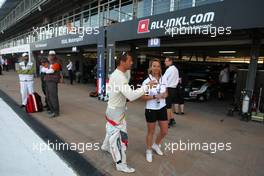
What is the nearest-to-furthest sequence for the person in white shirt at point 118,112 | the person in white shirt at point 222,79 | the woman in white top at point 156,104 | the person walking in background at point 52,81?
the person in white shirt at point 118,112
the woman in white top at point 156,104
the person walking in background at point 52,81
the person in white shirt at point 222,79

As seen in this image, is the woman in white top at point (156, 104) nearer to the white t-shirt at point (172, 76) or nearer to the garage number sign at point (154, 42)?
the white t-shirt at point (172, 76)

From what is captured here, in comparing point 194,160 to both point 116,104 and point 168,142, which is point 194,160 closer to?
point 168,142

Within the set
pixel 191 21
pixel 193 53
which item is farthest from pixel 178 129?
pixel 193 53

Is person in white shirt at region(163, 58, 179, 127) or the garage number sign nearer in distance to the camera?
Answer: person in white shirt at region(163, 58, 179, 127)

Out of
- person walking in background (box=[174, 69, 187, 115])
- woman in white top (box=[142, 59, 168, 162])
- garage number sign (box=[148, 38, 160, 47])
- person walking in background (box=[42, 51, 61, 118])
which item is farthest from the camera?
garage number sign (box=[148, 38, 160, 47])

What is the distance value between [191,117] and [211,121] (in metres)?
0.60

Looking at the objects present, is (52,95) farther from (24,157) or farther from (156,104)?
(156,104)

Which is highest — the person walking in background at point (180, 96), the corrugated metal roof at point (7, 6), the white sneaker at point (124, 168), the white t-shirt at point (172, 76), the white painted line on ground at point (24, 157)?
the corrugated metal roof at point (7, 6)

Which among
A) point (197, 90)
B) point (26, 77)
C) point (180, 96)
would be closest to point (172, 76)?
point (180, 96)

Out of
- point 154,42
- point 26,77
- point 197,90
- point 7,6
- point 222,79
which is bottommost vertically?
point 197,90

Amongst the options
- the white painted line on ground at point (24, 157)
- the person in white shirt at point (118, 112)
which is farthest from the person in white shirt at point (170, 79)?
the white painted line on ground at point (24, 157)

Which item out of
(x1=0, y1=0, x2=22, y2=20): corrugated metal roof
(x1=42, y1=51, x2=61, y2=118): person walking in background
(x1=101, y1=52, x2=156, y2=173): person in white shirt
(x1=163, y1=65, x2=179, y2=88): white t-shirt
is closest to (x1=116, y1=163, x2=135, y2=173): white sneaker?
(x1=101, y1=52, x2=156, y2=173): person in white shirt

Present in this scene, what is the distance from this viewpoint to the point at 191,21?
6098mm

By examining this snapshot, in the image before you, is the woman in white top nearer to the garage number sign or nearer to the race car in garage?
the garage number sign
